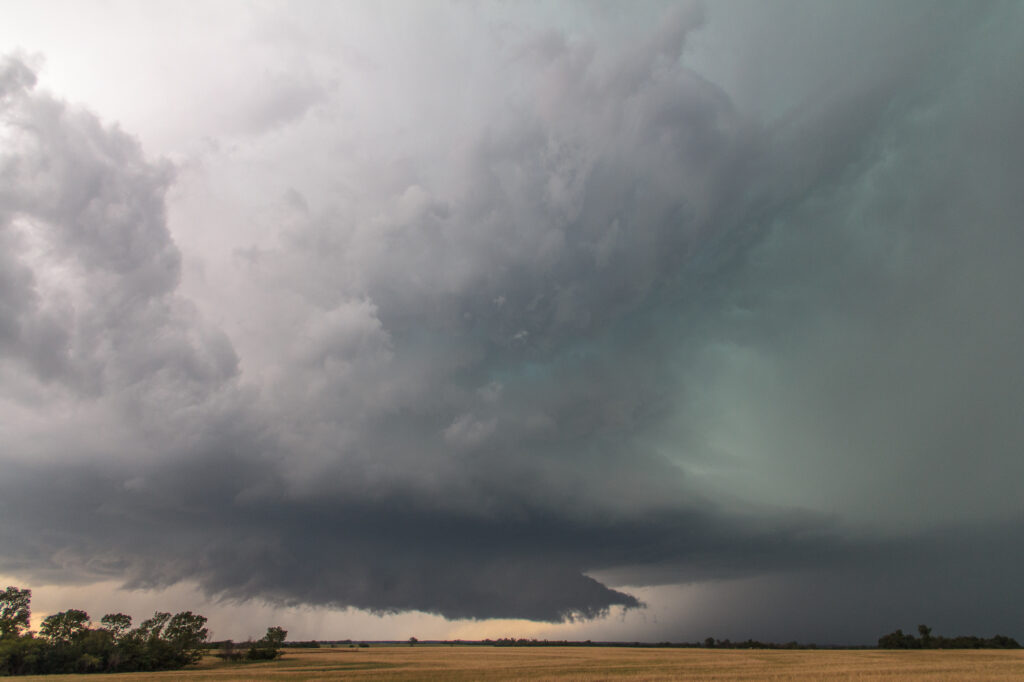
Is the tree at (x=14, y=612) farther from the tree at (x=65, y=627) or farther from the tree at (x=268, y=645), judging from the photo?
the tree at (x=268, y=645)

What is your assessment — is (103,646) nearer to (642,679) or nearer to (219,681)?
(219,681)

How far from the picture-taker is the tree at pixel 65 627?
132 metres

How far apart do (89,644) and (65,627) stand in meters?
8.41

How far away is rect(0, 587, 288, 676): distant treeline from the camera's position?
408 feet

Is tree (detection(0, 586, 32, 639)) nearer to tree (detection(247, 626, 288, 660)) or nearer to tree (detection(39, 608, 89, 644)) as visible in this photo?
tree (detection(39, 608, 89, 644))

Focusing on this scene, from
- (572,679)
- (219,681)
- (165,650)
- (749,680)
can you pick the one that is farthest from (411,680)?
(165,650)

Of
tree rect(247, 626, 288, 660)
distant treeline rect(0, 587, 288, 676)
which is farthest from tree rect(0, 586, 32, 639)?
tree rect(247, 626, 288, 660)

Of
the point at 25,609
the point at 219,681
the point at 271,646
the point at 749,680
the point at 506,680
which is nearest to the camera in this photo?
the point at 749,680

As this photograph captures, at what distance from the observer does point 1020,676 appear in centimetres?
7281

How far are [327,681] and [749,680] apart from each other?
60581 millimetres

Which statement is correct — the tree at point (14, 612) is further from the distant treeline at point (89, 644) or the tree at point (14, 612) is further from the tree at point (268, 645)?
the tree at point (268, 645)

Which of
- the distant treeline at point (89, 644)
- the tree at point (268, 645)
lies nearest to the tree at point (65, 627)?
the distant treeline at point (89, 644)

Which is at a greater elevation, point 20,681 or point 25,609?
point 25,609

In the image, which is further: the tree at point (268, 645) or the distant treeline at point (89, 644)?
the tree at point (268, 645)
